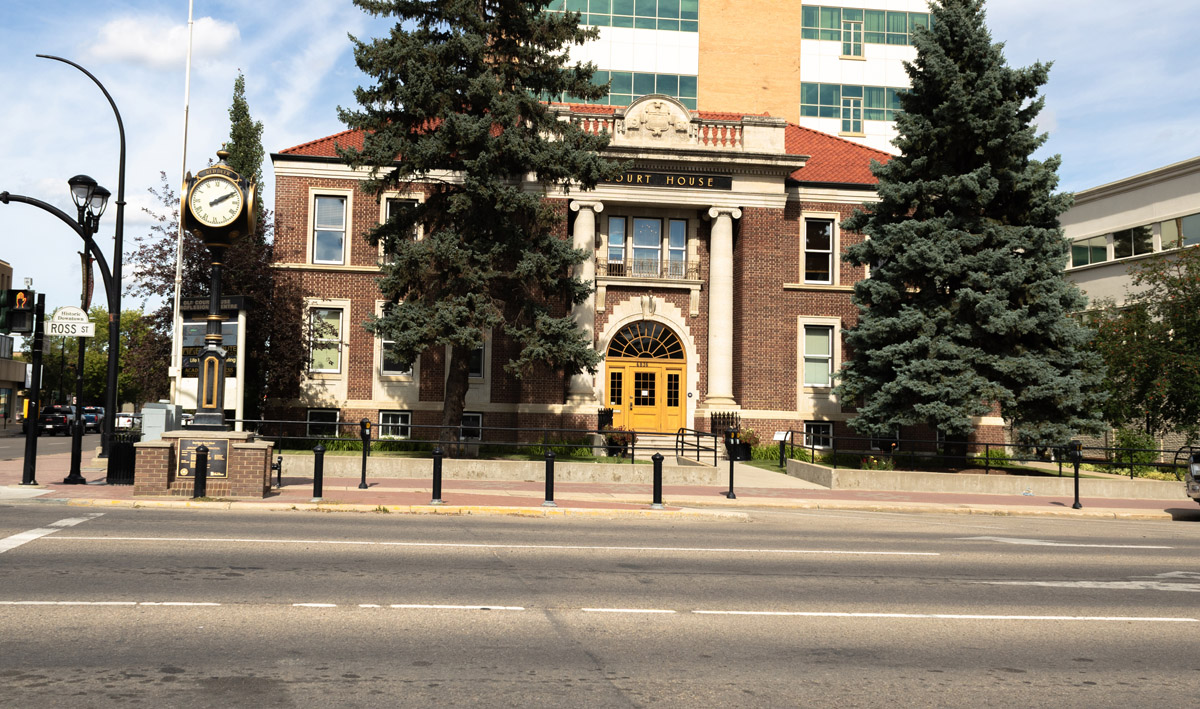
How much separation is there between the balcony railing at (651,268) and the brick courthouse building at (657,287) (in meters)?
0.05

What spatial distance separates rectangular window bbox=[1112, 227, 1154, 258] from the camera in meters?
37.7

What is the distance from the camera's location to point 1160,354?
83.4ft

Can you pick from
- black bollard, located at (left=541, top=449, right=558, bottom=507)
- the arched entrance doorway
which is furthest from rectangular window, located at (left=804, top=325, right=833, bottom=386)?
black bollard, located at (left=541, top=449, right=558, bottom=507)

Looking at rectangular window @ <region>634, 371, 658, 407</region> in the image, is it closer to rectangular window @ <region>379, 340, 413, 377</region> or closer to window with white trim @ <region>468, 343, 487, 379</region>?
window with white trim @ <region>468, 343, 487, 379</region>

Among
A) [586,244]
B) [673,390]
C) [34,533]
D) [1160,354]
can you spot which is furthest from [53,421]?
[1160,354]

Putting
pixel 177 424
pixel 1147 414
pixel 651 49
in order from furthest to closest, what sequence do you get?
pixel 651 49
pixel 1147 414
pixel 177 424

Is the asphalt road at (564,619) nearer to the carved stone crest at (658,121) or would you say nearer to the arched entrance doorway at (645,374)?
the arched entrance doorway at (645,374)

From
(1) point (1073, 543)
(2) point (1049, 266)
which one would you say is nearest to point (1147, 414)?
(2) point (1049, 266)

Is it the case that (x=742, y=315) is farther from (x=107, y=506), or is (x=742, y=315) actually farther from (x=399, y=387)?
(x=107, y=506)

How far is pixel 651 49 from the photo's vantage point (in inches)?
1778

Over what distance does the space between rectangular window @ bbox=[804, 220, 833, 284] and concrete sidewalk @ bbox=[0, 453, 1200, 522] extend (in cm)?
1178

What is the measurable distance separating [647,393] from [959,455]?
11.7 metres

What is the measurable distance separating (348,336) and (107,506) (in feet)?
56.0

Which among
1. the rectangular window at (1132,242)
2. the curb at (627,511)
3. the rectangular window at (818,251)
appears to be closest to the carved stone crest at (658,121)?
the rectangular window at (818,251)
